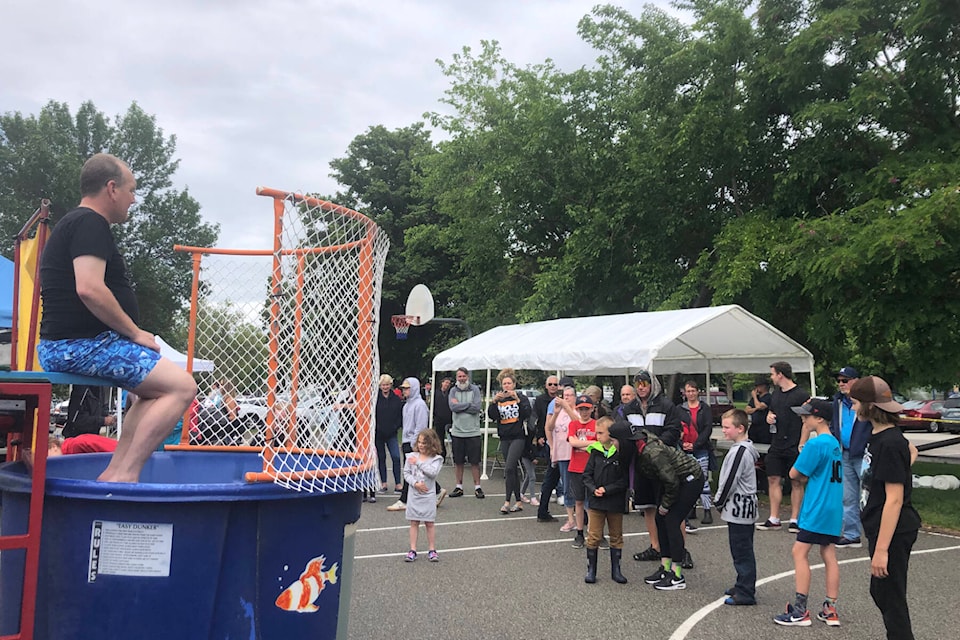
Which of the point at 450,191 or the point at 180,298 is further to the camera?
the point at 180,298

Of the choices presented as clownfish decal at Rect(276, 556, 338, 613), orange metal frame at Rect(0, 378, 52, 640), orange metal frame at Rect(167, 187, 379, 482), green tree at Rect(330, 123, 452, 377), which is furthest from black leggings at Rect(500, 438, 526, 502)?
green tree at Rect(330, 123, 452, 377)

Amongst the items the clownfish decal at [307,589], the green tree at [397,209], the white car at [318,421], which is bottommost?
the clownfish decal at [307,589]

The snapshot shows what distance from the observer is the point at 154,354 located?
3.07 meters

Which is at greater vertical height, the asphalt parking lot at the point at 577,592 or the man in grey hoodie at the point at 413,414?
the man in grey hoodie at the point at 413,414

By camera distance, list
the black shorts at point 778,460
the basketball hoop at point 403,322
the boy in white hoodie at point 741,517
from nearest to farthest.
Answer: the boy in white hoodie at point 741,517 → the black shorts at point 778,460 → the basketball hoop at point 403,322

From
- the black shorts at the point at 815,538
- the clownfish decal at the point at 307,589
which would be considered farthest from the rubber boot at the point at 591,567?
the clownfish decal at the point at 307,589

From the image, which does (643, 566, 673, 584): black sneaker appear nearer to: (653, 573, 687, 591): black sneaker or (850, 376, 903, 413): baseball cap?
(653, 573, 687, 591): black sneaker

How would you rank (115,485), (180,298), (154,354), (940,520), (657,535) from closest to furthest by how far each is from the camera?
(115,485) → (154,354) → (657,535) → (940,520) → (180,298)

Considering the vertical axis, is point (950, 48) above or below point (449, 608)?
above

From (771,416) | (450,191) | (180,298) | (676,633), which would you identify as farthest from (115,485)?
(180,298)

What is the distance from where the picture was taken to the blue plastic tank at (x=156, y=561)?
274cm

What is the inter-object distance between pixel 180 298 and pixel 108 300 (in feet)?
108

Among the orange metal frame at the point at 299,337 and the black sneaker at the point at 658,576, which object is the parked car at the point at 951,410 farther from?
the orange metal frame at the point at 299,337

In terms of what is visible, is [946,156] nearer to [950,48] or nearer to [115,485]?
[950,48]
